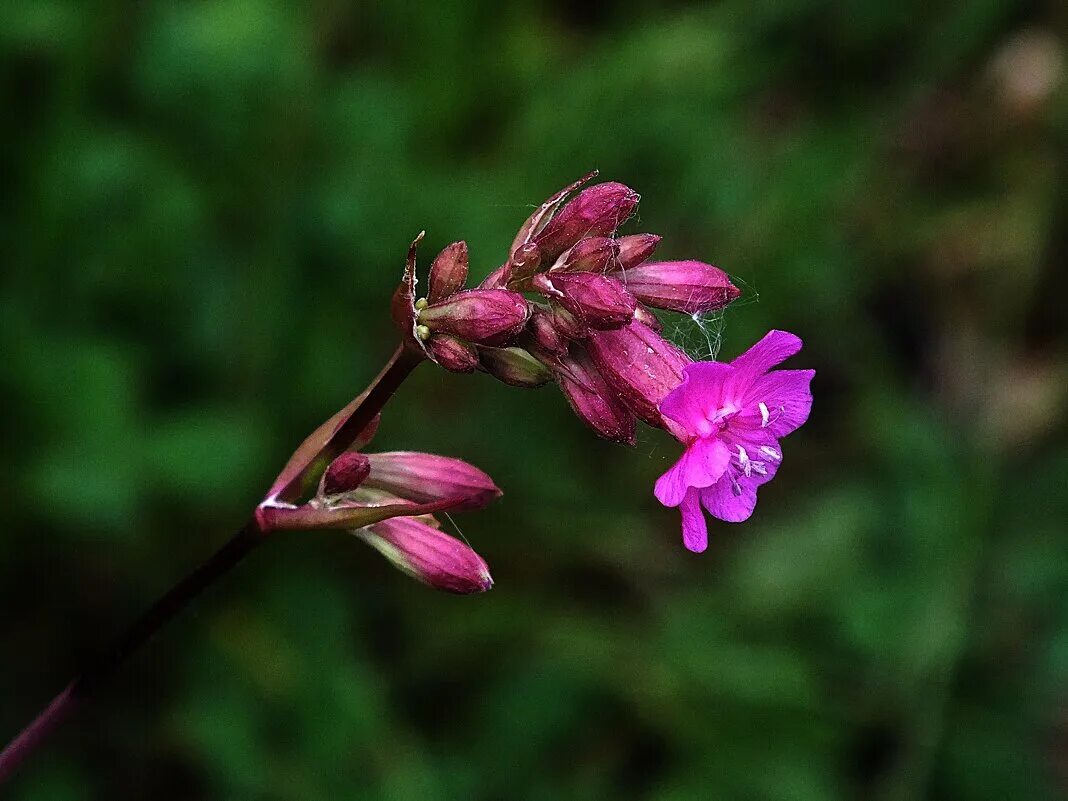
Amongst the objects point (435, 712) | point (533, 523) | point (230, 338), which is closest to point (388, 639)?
point (435, 712)

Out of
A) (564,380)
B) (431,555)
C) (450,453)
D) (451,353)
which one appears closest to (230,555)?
(431,555)

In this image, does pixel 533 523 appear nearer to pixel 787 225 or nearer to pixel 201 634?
pixel 201 634

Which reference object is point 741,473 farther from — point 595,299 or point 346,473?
point 346,473

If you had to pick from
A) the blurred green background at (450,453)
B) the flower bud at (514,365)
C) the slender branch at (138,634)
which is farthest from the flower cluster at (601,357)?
the blurred green background at (450,453)

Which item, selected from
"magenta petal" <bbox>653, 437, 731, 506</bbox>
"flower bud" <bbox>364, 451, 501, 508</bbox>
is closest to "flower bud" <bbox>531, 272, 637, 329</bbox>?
"magenta petal" <bbox>653, 437, 731, 506</bbox>

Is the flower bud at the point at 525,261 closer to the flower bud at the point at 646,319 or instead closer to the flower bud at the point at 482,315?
the flower bud at the point at 482,315

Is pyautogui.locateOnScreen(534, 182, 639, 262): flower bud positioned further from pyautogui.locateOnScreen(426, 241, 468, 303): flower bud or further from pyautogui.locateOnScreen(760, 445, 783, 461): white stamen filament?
pyautogui.locateOnScreen(760, 445, 783, 461): white stamen filament
